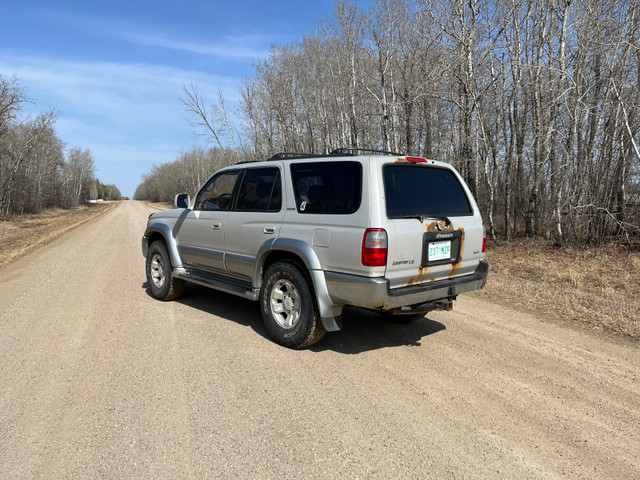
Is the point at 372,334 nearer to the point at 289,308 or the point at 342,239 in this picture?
the point at 289,308

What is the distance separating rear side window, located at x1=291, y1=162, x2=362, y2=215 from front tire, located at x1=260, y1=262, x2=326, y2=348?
2.32 feet

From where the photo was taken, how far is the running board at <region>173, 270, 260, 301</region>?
184 inches

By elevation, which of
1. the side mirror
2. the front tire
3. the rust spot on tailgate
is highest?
the side mirror

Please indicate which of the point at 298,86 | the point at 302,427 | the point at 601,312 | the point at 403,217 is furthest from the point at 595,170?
the point at 298,86

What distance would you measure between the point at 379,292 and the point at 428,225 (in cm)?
84

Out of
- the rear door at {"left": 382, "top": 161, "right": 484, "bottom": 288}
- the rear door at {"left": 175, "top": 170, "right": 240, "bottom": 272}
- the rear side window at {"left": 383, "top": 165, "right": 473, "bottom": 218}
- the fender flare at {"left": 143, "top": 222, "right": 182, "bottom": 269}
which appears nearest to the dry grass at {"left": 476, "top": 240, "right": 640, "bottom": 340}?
the rear door at {"left": 382, "top": 161, "right": 484, "bottom": 288}

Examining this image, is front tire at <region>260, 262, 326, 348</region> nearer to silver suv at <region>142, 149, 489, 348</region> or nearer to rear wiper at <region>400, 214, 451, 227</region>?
silver suv at <region>142, 149, 489, 348</region>

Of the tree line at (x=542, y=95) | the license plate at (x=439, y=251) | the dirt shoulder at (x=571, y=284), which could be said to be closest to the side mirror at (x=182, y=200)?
the license plate at (x=439, y=251)

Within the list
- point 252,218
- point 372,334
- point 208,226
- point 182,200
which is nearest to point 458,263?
point 372,334

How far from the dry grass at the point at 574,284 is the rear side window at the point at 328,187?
3500 millimetres

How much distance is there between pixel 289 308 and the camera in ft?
14.1

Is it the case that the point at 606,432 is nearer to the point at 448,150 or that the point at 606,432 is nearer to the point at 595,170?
the point at 595,170

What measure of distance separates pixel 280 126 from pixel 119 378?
29.6 m

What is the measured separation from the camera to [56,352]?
423 centimetres
